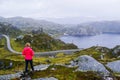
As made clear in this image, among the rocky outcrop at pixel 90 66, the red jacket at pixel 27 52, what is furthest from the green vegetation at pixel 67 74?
the red jacket at pixel 27 52

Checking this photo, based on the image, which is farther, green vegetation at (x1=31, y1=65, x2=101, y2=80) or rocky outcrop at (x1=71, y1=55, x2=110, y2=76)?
rocky outcrop at (x1=71, y1=55, x2=110, y2=76)

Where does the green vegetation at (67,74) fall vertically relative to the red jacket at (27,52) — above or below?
below

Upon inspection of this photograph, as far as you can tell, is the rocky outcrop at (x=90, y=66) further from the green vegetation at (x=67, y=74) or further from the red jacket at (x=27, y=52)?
Answer: the red jacket at (x=27, y=52)

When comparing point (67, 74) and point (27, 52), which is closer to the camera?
point (27, 52)

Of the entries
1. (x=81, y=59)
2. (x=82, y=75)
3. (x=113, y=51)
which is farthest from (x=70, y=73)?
(x=113, y=51)

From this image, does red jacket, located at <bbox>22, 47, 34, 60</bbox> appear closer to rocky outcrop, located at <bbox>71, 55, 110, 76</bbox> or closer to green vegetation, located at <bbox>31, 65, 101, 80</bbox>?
green vegetation, located at <bbox>31, 65, 101, 80</bbox>

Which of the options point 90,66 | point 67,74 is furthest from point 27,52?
point 90,66

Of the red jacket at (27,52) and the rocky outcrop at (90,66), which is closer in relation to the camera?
the red jacket at (27,52)

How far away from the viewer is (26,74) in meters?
35.6

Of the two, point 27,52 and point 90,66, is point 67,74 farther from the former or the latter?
point 27,52

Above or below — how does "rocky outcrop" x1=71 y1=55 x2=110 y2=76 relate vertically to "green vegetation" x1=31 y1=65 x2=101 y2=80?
above

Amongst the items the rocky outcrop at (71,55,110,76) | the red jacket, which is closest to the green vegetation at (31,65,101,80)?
the rocky outcrop at (71,55,110,76)

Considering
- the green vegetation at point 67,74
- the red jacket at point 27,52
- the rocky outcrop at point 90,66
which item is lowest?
the green vegetation at point 67,74

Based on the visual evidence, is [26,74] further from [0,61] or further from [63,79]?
[0,61]
